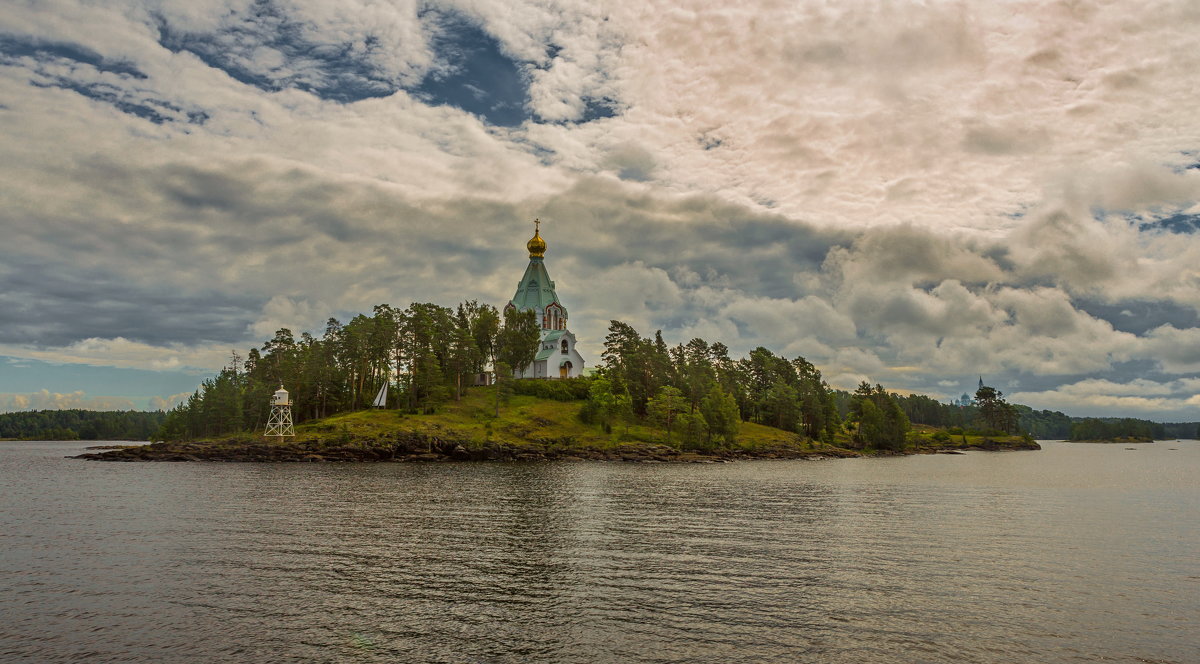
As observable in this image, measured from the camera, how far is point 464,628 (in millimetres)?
25469

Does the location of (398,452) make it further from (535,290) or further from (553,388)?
(535,290)

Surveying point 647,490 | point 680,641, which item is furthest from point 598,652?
point 647,490

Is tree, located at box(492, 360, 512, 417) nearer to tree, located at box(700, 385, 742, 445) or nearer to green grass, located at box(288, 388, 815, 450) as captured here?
green grass, located at box(288, 388, 815, 450)

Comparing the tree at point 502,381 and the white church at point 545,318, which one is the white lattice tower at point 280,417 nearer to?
the tree at point 502,381

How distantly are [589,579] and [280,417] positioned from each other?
116242 millimetres

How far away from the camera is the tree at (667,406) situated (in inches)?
5817

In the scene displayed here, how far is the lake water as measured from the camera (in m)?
23.9

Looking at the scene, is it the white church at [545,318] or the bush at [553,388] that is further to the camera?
the white church at [545,318]

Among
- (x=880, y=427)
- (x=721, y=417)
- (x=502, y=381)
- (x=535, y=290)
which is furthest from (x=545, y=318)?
(x=880, y=427)

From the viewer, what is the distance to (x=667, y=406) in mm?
147625

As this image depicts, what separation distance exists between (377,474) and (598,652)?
73.2m

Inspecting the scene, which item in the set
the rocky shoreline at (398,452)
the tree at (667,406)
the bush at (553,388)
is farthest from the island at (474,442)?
the tree at (667,406)

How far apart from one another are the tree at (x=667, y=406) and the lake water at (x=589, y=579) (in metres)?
81.0

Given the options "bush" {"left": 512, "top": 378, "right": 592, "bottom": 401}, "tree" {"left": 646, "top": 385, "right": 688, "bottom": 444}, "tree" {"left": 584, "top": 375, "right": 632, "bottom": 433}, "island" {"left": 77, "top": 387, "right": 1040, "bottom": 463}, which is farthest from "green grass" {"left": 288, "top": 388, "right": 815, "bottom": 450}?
"tree" {"left": 646, "top": 385, "right": 688, "bottom": 444}
